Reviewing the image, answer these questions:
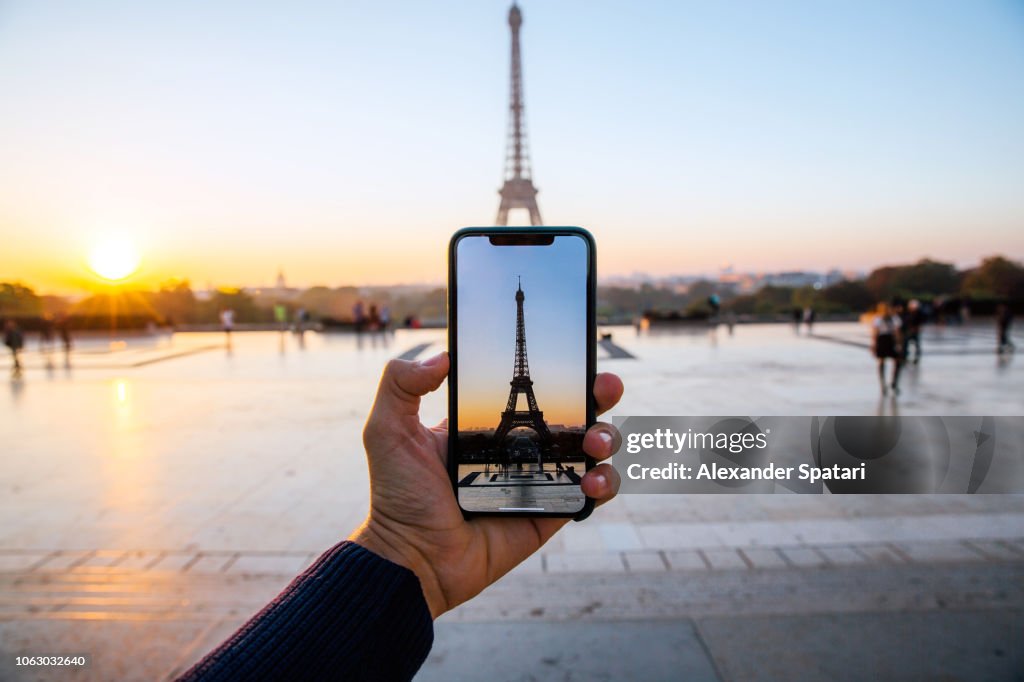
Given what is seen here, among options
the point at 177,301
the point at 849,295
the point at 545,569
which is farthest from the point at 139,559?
the point at 849,295

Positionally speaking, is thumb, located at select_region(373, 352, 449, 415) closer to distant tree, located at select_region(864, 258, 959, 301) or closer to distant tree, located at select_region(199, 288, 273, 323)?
distant tree, located at select_region(199, 288, 273, 323)

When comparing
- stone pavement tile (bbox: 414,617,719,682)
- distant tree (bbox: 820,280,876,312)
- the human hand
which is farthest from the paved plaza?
distant tree (bbox: 820,280,876,312)

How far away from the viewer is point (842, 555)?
4918mm

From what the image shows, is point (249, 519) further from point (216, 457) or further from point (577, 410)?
point (577, 410)

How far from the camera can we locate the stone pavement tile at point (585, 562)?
4789 mm

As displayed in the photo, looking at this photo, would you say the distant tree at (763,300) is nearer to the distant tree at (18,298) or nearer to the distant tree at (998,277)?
the distant tree at (998,277)

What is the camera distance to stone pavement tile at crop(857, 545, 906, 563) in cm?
482

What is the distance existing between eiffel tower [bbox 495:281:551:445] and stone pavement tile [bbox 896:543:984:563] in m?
4.05

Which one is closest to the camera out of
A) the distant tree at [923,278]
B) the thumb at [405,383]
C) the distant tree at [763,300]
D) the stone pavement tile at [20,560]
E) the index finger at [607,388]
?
the thumb at [405,383]

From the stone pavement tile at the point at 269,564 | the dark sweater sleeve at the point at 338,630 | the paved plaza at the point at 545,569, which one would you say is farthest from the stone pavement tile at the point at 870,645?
the stone pavement tile at the point at 269,564

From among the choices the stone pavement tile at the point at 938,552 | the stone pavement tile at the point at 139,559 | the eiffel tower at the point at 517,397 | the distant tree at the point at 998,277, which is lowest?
the stone pavement tile at the point at 139,559

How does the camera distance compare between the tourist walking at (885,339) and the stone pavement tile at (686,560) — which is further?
the tourist walking at (885,339)

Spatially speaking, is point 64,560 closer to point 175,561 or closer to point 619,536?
point 175,561

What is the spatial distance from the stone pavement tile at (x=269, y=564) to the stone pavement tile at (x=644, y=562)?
2355 millimetres
